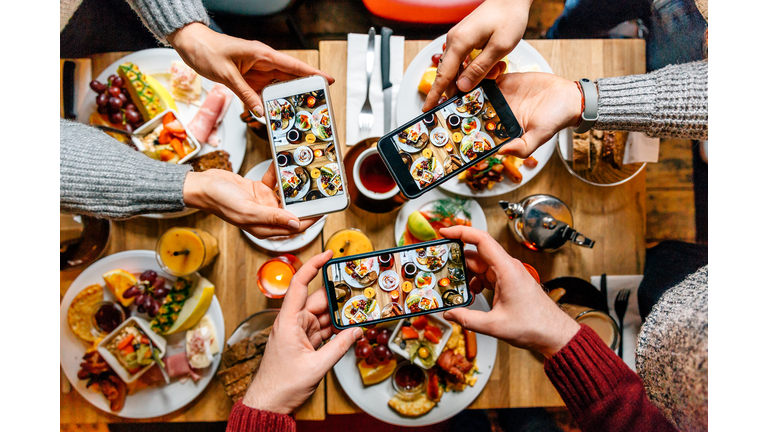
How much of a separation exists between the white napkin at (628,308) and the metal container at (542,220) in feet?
0.85

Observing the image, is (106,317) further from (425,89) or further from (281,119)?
(425,89)

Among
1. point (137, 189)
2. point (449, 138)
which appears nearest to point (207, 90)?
point (137, 189)

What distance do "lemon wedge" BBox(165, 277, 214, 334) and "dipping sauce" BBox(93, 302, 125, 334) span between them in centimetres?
25

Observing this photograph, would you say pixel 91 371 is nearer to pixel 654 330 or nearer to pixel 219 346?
pixel 219 346

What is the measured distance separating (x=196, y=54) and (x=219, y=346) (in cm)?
109

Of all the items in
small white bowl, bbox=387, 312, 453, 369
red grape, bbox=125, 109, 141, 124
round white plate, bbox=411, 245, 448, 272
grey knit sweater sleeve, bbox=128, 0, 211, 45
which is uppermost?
grey knit sweater sleeve, bbox=128, 0, 211, 45

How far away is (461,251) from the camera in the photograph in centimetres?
117

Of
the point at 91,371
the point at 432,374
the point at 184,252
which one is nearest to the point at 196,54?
the point at 184,252

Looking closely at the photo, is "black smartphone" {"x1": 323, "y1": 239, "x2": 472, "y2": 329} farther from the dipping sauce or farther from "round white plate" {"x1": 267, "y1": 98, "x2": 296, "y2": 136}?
the dipping sauce

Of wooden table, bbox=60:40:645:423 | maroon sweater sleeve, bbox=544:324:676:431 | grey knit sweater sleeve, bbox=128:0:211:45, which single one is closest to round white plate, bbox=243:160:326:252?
wooden table, bbox=60:40:645:423

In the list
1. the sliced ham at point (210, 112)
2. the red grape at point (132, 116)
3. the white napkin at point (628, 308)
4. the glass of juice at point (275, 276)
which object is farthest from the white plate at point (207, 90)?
the white napkin at point (628, 308)

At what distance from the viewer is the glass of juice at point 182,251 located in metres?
1.24

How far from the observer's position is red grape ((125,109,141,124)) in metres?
1.32

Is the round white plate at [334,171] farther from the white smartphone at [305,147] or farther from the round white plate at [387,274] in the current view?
the round white plate at [387,274]
